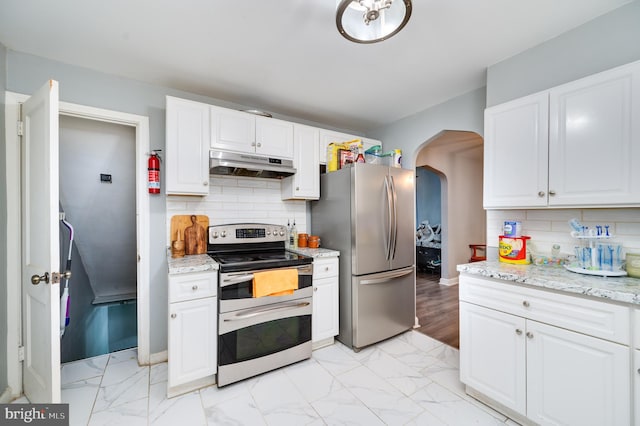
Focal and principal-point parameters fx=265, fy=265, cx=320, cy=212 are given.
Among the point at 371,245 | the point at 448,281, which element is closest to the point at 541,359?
the point at 371,245

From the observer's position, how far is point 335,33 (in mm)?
1745

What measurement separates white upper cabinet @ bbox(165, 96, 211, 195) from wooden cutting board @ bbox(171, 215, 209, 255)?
0.33 m

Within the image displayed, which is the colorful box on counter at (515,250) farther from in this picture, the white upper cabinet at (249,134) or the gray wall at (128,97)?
the gray wall at (128,97)

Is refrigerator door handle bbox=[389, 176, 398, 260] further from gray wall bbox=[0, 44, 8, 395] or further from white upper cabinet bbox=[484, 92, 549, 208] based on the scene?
gray wall bbox=[0, 44, 8, 395]

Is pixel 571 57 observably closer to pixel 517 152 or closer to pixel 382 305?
pixel 517 152

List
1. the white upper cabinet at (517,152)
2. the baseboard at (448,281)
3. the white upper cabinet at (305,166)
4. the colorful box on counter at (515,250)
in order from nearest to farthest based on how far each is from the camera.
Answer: the white upper cabinet at (517,152) → the colorful box on counter at (515,250) → the white upper cabinet at (305,166) → the baseboard at (448,281)

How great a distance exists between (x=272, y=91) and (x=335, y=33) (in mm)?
996

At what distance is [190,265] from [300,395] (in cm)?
122

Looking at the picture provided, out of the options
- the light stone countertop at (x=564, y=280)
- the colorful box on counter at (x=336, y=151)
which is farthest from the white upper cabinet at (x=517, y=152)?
the colorful box on counter at (x=336, y=151)

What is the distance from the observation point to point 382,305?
2.64 m

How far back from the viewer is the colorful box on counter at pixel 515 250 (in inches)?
75.5

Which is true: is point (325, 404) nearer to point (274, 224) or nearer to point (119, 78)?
point (274, 224)

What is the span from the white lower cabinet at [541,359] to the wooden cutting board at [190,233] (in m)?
2.22

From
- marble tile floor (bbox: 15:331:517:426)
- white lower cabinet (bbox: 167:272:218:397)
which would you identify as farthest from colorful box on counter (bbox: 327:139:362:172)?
marble tile floor (bbox: 15:331:517:426)
